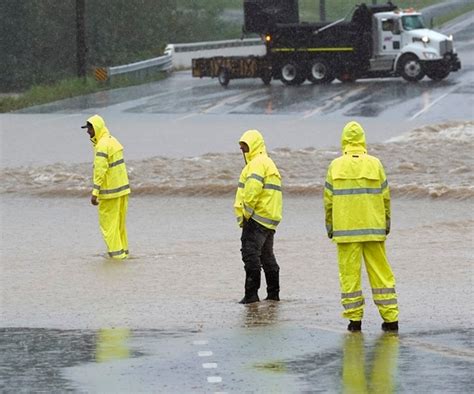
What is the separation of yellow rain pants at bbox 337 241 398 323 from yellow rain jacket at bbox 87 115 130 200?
18.4ft

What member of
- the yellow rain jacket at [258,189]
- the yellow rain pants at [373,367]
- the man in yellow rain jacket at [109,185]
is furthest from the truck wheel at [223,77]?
the yellow rain pants at [373,367]

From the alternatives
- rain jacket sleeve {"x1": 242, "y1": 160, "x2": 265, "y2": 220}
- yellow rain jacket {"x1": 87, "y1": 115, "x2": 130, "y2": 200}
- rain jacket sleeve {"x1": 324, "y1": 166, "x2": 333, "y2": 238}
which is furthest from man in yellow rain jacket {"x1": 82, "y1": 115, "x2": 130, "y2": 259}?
rain jacket sleeve {"x1": 324, "y1": 166, "x2": 333, "y2": 238}

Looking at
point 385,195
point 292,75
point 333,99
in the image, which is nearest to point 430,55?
point 292,75

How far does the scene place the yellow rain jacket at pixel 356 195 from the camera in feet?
39.0

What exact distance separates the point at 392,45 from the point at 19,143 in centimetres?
1845

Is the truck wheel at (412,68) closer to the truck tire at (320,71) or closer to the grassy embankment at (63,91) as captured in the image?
the truck tire at (320,71)

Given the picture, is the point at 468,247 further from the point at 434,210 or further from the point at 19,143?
the point at 19,143

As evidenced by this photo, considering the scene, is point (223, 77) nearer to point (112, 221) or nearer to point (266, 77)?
point (266, 77)

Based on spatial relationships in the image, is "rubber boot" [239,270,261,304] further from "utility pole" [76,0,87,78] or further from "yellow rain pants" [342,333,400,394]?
"utility pole" [76,0,87,78]

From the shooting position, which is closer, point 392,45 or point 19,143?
point 19,143

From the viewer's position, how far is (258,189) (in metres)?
13.4

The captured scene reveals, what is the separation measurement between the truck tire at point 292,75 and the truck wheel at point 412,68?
3.35 metres

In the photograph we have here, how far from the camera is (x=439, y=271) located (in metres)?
15.6

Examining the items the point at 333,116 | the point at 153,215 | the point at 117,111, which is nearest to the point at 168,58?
the point at 117,111
